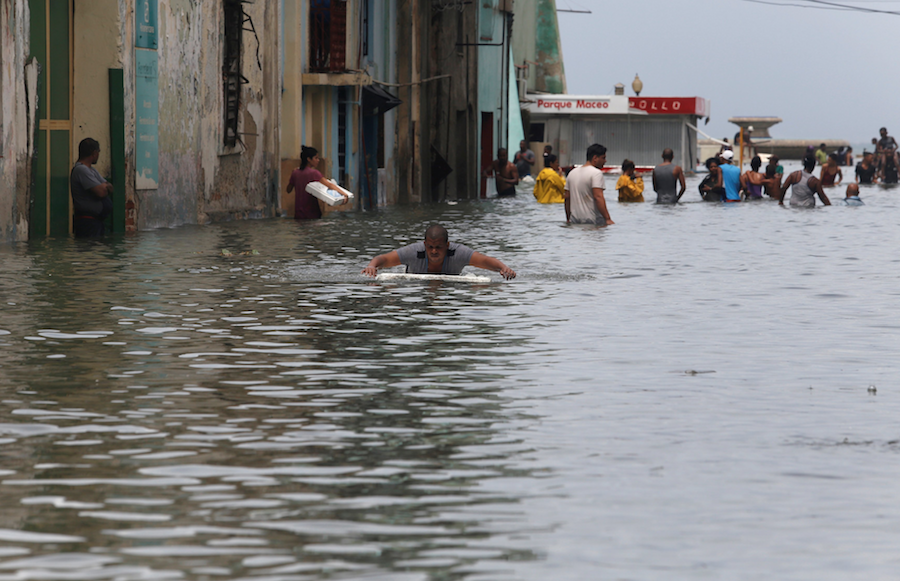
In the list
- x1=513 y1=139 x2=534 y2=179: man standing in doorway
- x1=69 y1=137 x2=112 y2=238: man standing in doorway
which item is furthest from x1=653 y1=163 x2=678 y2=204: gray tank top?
x1=69 y1=137 x2=112 y2=238: man standing in doorway

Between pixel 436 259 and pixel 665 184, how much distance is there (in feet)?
69.0

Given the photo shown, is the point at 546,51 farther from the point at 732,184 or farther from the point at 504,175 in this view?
the point at 732,184

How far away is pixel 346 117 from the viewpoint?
3269 centimetres

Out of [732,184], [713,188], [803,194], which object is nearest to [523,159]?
[713,188]

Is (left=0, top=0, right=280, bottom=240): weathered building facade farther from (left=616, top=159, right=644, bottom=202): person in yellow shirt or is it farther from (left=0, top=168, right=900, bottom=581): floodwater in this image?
(left=616, top=159, right=644, bottom=202): person in yellow shirt

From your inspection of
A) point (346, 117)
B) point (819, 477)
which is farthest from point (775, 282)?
point (346, 117)

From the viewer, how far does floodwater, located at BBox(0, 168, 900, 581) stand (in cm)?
477

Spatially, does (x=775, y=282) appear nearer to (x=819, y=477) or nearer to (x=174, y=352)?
(x=174, y=352)

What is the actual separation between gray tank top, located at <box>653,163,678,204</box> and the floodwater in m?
19.6

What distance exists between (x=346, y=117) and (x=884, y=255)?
1597 centimetres

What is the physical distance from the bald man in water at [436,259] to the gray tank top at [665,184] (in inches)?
812

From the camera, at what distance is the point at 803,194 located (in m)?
32.7

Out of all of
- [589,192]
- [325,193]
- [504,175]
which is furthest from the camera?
[504,175]

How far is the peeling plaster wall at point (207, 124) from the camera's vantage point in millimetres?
22469
